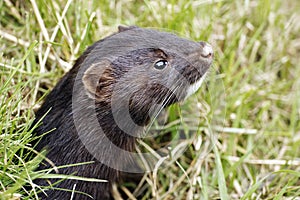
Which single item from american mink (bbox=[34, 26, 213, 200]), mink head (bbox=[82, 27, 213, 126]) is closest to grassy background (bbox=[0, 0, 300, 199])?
american mink (bbox=[34, 26, 213, 200])

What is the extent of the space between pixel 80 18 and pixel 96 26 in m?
0.13

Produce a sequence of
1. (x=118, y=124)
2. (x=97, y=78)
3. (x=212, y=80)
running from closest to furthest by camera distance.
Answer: (x=97, y=78)
(x=118, y=124)
(x=212, y=80)

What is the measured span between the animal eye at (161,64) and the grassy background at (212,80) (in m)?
0.59

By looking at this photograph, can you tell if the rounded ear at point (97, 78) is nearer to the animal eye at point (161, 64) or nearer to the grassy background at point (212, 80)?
the animal eye at point (161, 64)

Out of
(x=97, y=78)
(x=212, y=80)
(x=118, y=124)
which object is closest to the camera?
(x=97, y=78)

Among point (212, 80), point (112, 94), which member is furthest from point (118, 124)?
point (212, 80)

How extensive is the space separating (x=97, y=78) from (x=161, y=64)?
37cm

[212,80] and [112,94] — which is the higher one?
[212,80]

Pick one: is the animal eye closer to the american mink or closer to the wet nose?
the american mink

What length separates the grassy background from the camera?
350cm

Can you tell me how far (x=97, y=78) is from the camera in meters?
2.95

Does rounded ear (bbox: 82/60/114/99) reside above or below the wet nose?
below

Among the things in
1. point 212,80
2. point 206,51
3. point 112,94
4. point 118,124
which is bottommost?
point 118,124

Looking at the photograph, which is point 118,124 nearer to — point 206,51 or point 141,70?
point 141,70
